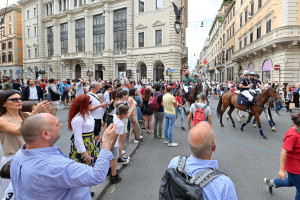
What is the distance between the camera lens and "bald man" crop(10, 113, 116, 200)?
1433 millimetres

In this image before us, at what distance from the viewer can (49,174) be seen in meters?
1.42

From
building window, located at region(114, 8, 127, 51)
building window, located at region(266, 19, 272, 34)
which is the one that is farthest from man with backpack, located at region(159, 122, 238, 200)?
building window, located at region(114, 8, 127, 51)

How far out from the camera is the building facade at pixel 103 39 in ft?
88.8

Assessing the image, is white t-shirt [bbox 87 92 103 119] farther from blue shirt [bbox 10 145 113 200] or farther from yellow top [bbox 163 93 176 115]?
blue shirt [bbox 10 145 113 200]

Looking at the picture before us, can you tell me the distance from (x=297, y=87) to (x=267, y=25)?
36.6ft

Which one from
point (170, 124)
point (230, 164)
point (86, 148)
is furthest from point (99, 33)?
point (86, 148)

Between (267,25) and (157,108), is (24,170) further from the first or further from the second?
(267,25)

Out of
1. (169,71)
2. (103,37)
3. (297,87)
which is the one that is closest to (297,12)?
(297,87)

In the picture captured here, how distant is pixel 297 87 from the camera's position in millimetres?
12906

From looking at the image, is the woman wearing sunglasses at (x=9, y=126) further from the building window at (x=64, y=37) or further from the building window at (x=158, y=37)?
the building window at (x=64, y=37)

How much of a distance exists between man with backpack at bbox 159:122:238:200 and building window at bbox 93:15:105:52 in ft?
113

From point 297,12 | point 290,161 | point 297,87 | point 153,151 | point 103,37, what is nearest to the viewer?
point 290,161

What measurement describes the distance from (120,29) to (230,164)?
2991 cm

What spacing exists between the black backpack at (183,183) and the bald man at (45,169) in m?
0.50
